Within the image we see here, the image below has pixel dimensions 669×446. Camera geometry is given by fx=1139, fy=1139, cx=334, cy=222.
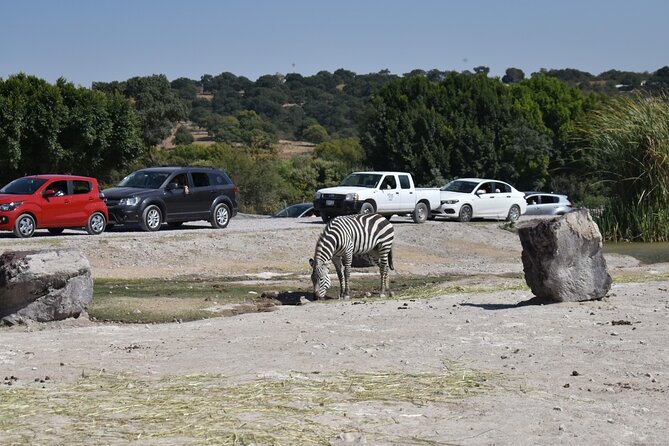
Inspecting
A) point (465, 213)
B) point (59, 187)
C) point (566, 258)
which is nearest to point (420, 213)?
point (465, 213)

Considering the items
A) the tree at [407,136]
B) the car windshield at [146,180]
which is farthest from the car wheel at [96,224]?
the tree at [407,136]

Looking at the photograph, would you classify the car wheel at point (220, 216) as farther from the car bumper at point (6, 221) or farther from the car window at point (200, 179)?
the car bumper at point (6, 221)

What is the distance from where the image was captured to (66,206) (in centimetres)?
3141

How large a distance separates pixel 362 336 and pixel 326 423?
4.77 meters

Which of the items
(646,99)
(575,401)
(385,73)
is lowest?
(575,401)

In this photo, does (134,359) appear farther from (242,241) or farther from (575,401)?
(242,241)

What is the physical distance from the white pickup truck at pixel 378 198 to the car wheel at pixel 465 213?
115 cm

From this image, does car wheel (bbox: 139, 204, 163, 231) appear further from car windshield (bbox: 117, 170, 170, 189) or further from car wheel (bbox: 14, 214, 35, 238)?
car wheel (bbox: 14, 214, 35, 238)

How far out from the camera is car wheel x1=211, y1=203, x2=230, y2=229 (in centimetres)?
3612

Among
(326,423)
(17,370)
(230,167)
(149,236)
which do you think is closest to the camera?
(326,423)

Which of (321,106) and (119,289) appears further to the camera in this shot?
(321,106)

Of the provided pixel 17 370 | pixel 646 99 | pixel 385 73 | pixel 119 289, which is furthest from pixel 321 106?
pixel 17 370

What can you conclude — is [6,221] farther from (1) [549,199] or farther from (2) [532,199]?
(1) [549,199]

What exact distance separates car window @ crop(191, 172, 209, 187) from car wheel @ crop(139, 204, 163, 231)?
2130 mm
